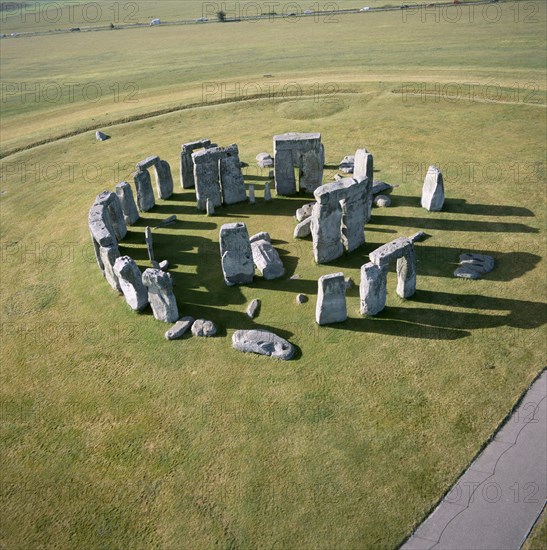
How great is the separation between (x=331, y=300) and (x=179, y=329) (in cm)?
407

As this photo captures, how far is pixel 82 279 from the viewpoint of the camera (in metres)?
16.5

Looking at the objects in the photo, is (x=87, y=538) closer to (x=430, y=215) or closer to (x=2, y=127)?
(x=430, y=215)

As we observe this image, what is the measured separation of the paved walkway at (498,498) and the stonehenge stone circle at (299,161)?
12.5m

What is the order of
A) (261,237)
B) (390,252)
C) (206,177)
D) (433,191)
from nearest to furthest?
1. (390,252)
2. (261,237)
3. (433,191)
4. (206,177)

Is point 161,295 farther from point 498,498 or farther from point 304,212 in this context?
point 498,498

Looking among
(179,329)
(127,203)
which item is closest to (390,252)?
(179,329)

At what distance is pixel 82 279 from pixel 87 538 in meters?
9.17

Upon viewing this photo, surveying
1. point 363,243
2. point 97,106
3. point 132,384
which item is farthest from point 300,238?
point 97,106

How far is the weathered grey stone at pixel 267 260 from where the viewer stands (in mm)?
15531

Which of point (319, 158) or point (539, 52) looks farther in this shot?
point (539, 52)

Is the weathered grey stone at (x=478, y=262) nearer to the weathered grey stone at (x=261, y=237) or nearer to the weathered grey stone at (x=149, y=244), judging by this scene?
the weathered grey stone at (x=261, y=237)

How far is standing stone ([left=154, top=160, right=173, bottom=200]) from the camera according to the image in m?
20.7

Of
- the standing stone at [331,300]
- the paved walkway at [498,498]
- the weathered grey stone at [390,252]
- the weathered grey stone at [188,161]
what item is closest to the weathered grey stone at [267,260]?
the standing stone at [331,300]

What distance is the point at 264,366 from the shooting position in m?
12.4
